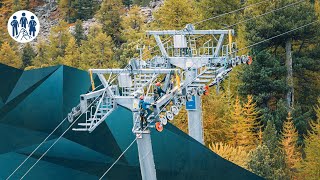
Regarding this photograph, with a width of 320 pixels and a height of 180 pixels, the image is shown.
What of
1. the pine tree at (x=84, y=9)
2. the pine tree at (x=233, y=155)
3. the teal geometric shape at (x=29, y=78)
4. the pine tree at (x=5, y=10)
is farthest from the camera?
the pine tree at (x=5, y=10)

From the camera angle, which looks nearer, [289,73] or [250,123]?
[250,123]

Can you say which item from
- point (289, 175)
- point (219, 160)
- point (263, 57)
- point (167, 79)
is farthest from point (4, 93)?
point (263, 57)

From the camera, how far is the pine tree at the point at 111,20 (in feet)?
255

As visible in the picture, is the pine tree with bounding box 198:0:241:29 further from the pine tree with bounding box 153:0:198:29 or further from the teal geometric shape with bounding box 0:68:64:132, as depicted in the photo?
the teal geometric shape with bounding box 0:68:64:132

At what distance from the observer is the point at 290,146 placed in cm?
3850

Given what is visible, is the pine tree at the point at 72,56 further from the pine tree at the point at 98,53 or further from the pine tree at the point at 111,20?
the pine tree at the point at 111,20

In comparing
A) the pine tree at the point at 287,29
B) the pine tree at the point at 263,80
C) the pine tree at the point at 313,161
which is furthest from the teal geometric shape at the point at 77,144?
the pine tree at the point at 287,29

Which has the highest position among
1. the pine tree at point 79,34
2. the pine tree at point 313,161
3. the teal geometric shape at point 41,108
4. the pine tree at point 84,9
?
the pine tree at point 84,9

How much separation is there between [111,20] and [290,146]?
43.3 m

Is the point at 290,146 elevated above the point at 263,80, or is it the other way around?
the point at 263,80

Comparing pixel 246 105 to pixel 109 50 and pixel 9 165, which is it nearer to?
pixel 9 165

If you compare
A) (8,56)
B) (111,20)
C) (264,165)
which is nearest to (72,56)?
(8,56)

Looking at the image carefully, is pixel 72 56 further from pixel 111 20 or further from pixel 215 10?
pixel 215 10

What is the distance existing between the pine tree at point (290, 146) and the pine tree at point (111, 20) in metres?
38.4
